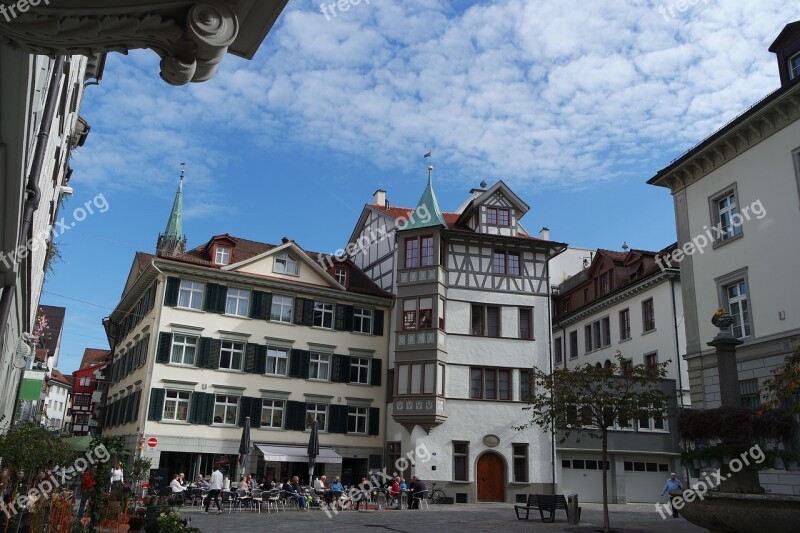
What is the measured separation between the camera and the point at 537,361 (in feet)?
117

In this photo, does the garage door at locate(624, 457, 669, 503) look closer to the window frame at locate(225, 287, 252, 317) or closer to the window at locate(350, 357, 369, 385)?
the window at locate(350, 357, 369, 385)

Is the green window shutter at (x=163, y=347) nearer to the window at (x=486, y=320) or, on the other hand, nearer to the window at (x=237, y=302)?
the window at (x=237, y=302)

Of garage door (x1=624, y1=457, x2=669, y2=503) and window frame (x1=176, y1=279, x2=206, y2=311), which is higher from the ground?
window frame (x1=176, y1=279, x2=206, y2=311)

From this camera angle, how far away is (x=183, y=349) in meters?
32.6

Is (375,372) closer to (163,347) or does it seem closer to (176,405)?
(176,405)

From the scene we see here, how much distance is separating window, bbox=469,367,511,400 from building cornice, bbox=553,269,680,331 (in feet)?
30.7

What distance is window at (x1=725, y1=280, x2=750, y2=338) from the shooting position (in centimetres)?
2228

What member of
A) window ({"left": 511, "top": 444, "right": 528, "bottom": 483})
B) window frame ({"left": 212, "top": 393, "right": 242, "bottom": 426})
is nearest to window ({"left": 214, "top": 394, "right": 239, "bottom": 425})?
window frame ({"left": 212, "top": 393, "right": 242, "bottom": 426})

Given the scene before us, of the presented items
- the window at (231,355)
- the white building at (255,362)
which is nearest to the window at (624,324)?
the white building at (255,362)

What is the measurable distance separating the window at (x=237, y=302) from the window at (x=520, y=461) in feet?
50.0

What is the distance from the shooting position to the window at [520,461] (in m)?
34.2

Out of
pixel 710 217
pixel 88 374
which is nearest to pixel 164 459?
pixel 710 217

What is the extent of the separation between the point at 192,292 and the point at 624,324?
971 inches

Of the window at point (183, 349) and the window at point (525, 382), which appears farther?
the window at point (525, 382)
